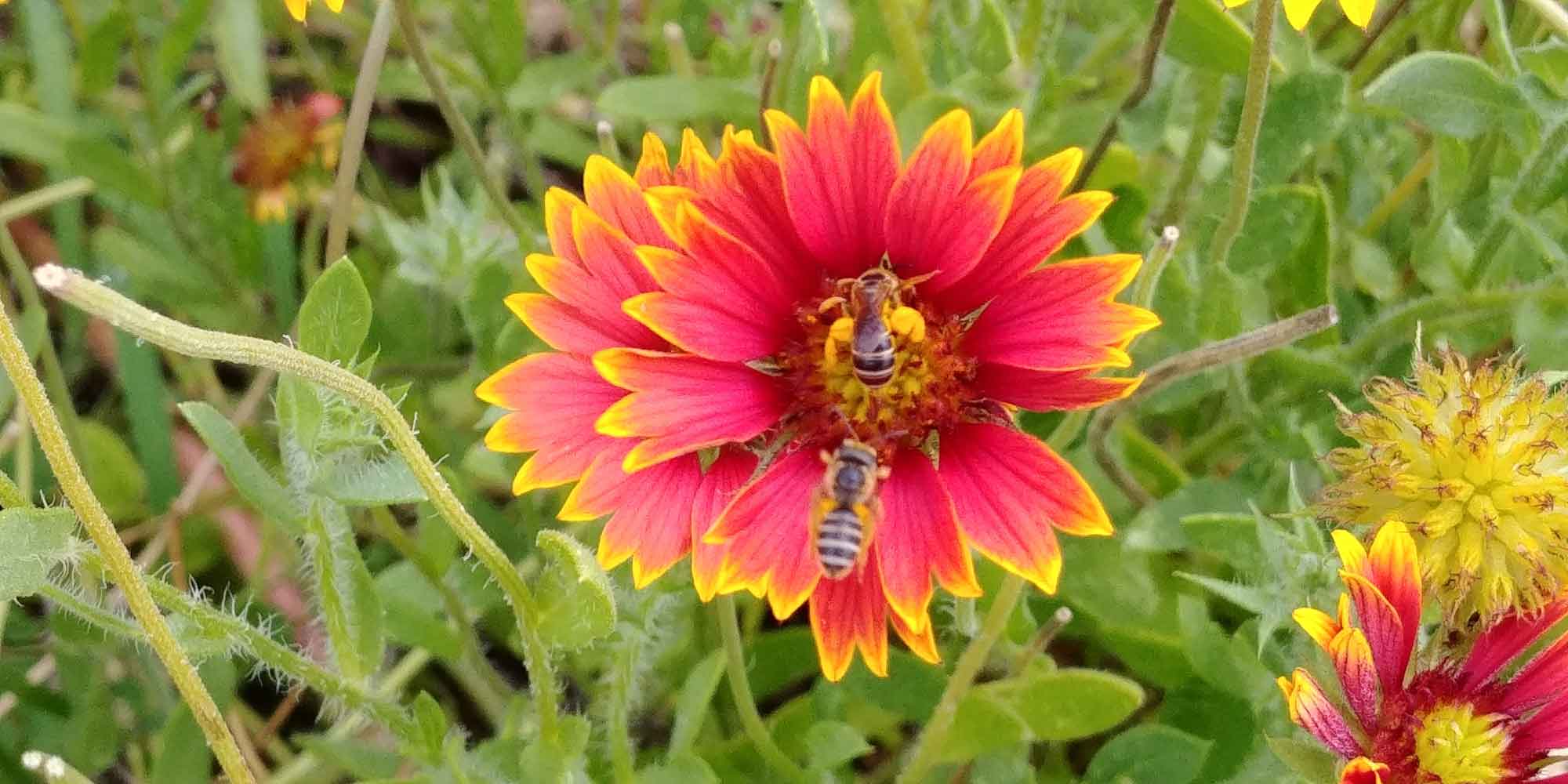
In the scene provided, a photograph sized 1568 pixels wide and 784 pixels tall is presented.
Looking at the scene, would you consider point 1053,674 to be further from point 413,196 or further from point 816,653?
point 413,196

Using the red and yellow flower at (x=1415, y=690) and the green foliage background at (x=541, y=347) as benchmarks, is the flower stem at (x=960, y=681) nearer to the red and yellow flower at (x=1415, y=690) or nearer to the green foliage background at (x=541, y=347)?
the green foliage background at (x=541, y=347)

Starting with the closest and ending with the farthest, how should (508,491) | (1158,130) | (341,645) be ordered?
(341,645) < (1158,130) < (508,491)

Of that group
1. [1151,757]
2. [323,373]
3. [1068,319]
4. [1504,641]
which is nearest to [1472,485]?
[1504,641]

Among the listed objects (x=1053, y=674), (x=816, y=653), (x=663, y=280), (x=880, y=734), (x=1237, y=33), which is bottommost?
(x=880, y=734)

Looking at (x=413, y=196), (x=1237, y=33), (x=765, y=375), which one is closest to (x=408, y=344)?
(x=413, y=196)

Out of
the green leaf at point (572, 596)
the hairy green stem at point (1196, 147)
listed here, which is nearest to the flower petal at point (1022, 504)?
the green leaf at point (572, 596)

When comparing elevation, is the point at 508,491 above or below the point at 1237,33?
below
